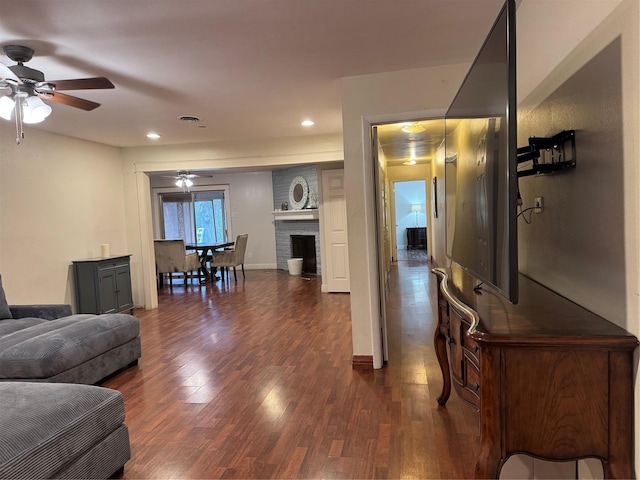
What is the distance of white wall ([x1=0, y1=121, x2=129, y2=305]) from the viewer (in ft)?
14.3

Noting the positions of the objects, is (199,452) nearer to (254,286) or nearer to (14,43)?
(14,43)

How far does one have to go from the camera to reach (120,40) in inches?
96.4

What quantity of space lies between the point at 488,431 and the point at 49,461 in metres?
1.68

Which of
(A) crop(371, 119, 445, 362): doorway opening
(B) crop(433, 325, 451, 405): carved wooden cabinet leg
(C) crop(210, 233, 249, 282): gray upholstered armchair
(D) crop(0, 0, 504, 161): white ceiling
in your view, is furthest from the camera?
(C) crop(210, 233, 249, 282): gray upholstered armchair

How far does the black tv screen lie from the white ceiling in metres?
0.67

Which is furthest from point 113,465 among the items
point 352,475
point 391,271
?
point 391,271

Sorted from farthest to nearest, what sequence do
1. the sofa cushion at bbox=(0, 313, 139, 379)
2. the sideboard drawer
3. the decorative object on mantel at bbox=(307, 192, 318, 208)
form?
the decorative object on mantel at bbox=(307, 192, 318, 208), the sofa cushion at bbox=(0, 313, 139, 379), the sideboard drawer

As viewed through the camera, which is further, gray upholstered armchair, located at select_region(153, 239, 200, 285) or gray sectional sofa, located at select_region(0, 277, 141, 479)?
gray upholstered armchair, located at select_region(153, 239, 200, 285)

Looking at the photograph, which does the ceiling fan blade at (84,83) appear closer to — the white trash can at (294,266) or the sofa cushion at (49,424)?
the sofa cushion at (49,424)

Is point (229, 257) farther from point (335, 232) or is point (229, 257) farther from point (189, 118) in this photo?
point (189, 118)

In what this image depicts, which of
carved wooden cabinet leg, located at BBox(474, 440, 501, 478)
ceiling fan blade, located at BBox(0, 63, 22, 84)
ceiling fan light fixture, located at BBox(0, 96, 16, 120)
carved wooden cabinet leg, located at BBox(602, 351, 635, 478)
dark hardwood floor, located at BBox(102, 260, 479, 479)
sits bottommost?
dark hardwood floor, located at BBox(102, 260, 479, 479)

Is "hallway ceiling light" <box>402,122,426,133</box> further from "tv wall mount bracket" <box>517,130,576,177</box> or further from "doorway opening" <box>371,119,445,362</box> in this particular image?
"tv wall mount bracket" <box>517,130,576,177</box>

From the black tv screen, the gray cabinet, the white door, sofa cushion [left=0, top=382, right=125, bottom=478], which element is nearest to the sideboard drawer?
the black tv screen

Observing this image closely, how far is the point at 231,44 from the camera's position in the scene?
2588 millimetres
